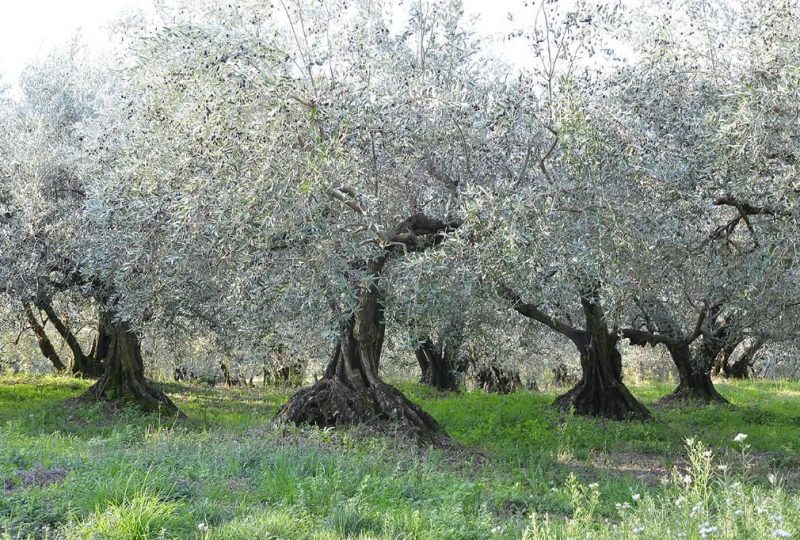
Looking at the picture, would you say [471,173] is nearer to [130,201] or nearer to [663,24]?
[663,24]

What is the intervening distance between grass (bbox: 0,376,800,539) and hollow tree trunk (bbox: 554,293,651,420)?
2938mm

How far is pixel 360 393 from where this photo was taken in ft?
46.6

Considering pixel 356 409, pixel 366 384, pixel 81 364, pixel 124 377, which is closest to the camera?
pixel 356 409

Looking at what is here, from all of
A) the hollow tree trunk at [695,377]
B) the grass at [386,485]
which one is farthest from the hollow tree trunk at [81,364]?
the hollow tree trunk at [695,377]

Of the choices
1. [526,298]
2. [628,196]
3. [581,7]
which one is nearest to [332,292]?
[526,298]

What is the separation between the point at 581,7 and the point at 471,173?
9.61ft

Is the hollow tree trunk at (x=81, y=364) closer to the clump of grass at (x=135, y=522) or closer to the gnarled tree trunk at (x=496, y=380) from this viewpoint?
the gnarled tree trunk at (x=496, y=380)

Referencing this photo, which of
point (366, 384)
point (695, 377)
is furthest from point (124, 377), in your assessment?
point (695, 377)

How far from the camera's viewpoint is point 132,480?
7027 mm

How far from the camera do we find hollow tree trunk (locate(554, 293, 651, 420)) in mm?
21078

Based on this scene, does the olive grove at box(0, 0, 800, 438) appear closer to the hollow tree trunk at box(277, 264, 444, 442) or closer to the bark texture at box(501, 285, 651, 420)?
the hollow tree trunk at box(277, 264, 444, 442)

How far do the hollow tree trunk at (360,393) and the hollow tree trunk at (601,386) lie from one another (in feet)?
26.7

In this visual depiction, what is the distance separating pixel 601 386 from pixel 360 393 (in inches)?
383

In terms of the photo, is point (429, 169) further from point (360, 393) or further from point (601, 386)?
point (601, 386)
